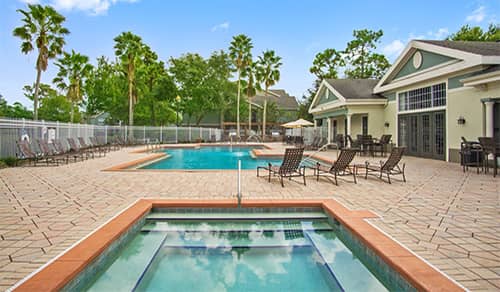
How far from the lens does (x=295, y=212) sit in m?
5.08

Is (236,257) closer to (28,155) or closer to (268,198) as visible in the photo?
(268,198)

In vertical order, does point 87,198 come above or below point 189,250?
above

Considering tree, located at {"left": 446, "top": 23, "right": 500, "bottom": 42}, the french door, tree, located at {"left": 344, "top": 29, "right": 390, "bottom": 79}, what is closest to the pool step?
the french door

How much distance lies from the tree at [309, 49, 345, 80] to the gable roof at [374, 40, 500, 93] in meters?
17.8

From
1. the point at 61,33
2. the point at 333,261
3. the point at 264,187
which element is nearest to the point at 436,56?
the point at 264,187

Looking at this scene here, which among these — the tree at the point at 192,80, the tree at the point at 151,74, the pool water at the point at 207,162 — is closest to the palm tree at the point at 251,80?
the tree at the point at 192,80

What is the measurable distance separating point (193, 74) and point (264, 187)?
2947 cm

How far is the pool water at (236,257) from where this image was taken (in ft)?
10.0

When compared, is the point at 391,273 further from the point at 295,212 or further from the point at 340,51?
the point at 340,51

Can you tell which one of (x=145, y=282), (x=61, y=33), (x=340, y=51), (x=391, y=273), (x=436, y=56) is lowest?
(x=145, y=282)

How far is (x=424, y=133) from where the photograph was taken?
44.5 feet

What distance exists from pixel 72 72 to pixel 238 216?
2946 centimetres

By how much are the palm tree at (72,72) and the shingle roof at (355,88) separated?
2213cm

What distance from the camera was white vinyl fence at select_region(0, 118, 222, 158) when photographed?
10924mm
